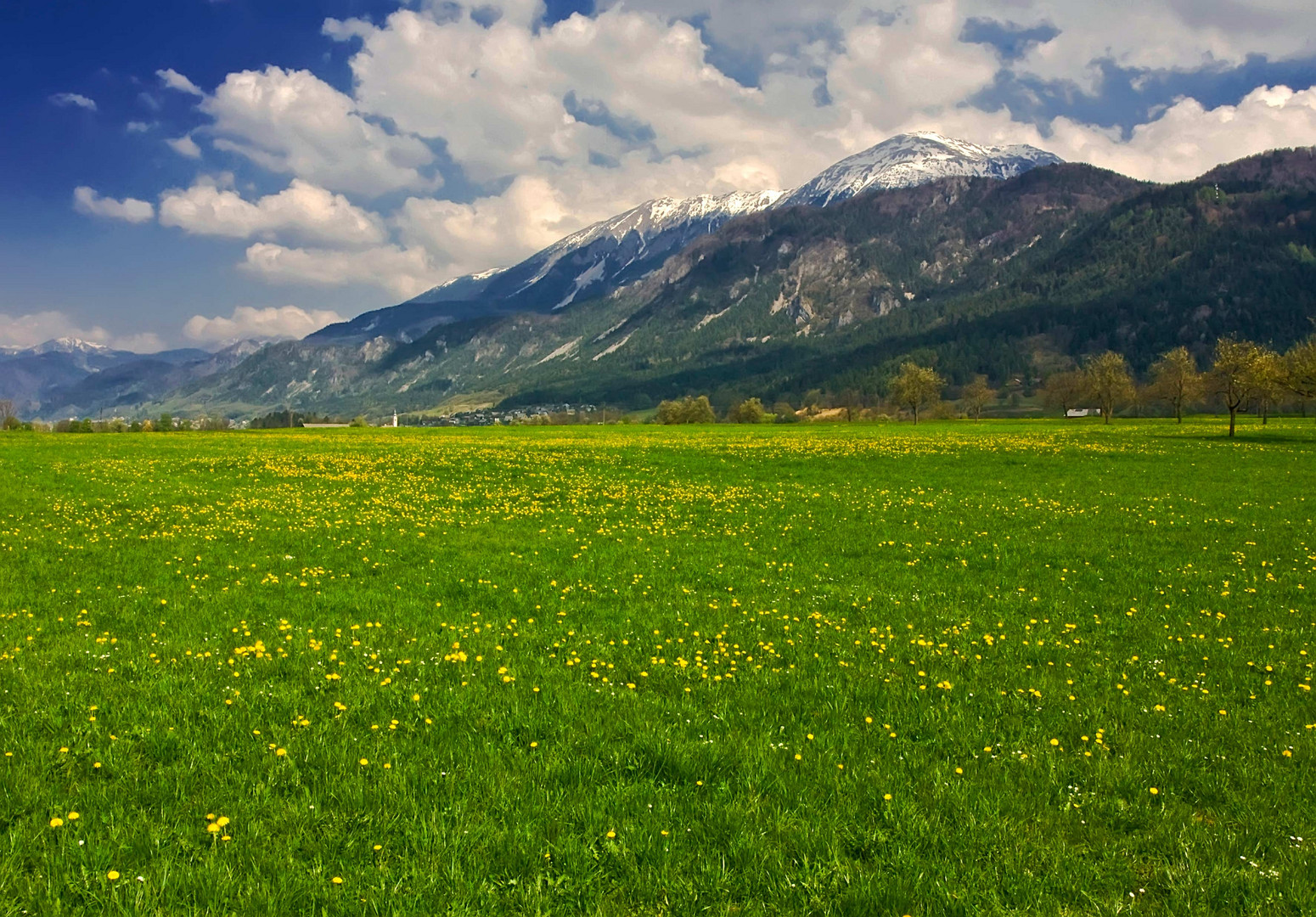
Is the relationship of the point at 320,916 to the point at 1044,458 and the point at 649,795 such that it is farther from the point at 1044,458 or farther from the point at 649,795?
the point at 1044,458

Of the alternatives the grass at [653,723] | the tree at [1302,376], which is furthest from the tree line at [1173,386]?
the grass at [653,723]

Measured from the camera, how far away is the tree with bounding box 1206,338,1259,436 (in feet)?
235

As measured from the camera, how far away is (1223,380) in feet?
258

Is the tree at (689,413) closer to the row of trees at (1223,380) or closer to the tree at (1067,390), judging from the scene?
the row of trees at (1223,380)

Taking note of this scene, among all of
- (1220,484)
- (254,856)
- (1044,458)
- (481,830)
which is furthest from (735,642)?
(1044,458)

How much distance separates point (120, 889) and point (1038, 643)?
519 inches

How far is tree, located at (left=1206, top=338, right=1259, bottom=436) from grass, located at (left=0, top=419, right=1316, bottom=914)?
220ft

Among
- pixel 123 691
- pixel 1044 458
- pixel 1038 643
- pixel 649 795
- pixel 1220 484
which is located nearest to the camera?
pixel 649 795

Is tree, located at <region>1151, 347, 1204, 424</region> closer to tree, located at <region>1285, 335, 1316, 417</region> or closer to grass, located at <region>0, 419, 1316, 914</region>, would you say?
tree, located at <region>1285, 335, 1316, 417</region>

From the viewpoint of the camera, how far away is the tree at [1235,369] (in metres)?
71.8

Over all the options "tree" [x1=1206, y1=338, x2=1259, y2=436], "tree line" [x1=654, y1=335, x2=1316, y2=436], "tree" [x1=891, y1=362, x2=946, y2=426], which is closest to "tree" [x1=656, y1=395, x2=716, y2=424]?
"tree line" [x1=654, y1=335, x2=1316, y2=436]

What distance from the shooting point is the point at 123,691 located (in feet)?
30.4

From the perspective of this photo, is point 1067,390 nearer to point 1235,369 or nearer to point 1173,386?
point 1173,386

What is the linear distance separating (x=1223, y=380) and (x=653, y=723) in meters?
97.3
